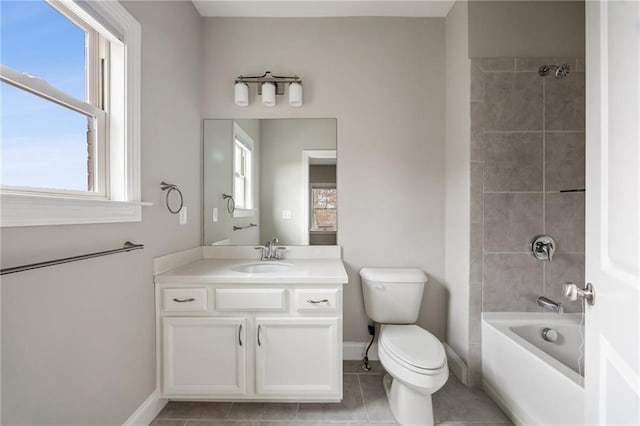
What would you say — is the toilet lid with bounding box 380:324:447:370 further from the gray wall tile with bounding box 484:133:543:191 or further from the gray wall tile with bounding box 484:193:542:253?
the gray wall tile with bounding box 484:133:543:191

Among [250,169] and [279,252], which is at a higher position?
[250,169]

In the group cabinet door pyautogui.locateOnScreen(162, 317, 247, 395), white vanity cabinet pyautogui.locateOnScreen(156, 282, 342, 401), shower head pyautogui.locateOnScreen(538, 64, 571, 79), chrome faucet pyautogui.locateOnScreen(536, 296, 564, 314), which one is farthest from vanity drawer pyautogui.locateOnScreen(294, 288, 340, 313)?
shower head pyautogui.locateOnScreen(538, 64, 571, 79)

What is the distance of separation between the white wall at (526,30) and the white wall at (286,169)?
1121mm

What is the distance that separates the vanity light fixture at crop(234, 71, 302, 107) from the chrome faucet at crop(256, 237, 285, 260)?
1.07 metres

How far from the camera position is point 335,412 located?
5.41 ft

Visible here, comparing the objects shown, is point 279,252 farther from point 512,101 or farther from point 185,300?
point 512,101

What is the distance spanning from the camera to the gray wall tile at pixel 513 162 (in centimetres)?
187

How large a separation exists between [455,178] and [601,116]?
130cm

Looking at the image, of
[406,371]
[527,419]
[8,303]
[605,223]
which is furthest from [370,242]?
[8,303]

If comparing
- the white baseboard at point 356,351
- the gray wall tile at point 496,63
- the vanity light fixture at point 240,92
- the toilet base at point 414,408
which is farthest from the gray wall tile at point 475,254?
the vanity light fixture at point 240,92

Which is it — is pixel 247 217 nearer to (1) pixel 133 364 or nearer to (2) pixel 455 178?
(1) pixel 133 364

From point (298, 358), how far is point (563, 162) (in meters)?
2.07

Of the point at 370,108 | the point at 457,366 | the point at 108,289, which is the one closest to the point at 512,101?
the point at 370,108

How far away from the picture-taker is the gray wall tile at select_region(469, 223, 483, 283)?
1876 mm
